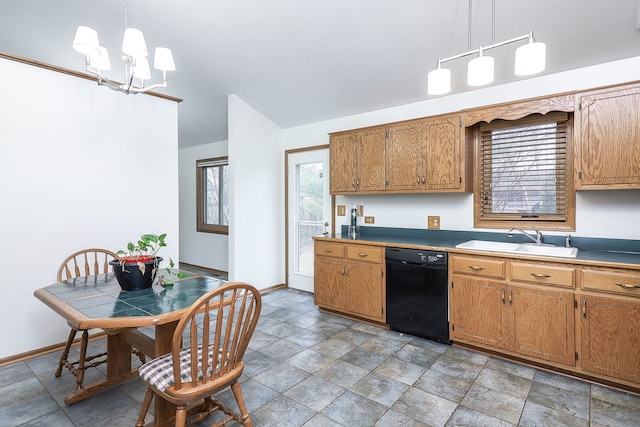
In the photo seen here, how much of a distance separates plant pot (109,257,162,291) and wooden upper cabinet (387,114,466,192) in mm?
2444

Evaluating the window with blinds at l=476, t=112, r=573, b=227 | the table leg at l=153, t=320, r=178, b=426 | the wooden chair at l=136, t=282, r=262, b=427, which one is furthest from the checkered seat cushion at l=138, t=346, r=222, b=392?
the window with blinds at l=476, t=112, r=573, b=227

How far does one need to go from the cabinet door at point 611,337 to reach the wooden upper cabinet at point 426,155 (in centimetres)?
137

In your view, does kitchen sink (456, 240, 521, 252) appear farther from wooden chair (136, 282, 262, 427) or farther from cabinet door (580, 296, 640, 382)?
wooden chair (136, 282, 262, 427)

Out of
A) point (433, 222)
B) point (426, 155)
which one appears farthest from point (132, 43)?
point (433, 222)

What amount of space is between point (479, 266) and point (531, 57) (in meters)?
1.69

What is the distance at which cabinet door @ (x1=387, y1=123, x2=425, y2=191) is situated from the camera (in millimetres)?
3336

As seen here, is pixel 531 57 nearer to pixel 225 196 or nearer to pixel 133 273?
pixel 133 273

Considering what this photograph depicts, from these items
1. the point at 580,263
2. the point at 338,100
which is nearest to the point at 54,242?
the point at 338,100

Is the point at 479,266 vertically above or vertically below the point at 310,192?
below

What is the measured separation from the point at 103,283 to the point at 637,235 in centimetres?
394

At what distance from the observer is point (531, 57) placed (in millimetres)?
1594

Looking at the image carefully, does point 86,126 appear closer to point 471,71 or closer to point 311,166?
point 311,166

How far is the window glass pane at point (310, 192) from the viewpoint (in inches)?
182

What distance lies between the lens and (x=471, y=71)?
5.75 feet
